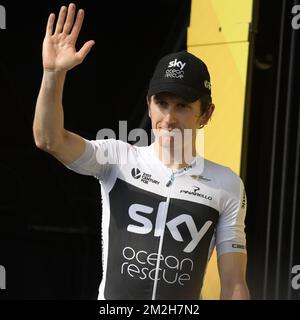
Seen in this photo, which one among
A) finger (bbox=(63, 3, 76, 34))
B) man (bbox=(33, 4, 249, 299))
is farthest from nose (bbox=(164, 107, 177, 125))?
finger (bbox=(63, 3, 76, 34))

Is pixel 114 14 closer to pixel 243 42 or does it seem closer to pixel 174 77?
pixel 243 42

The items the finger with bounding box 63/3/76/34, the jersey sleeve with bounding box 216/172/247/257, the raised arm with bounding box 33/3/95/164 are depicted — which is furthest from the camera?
the jersey sleeve with bounding box 216/172/247/257

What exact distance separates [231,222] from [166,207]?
22cm

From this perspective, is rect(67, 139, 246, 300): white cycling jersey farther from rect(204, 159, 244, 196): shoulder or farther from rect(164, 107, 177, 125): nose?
rect(164, 107, 177, 125): nose

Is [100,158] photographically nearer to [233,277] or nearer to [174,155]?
[174,155]

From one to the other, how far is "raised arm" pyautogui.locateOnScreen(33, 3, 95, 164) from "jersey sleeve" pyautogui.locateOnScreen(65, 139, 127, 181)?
0.10ft

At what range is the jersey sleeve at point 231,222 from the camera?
204 centimetres

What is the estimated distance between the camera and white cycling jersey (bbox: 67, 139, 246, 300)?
201cm

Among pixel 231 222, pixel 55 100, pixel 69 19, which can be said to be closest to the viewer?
pixel 55 100

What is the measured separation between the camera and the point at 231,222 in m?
2.07

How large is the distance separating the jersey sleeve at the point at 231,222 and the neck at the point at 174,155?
6.2 inches

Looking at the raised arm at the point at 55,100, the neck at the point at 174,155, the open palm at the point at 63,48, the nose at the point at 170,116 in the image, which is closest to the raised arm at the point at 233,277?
the neck at the point at 174,155

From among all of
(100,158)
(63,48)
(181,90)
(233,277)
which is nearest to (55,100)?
(63,48)

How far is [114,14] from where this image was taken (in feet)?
14.2
